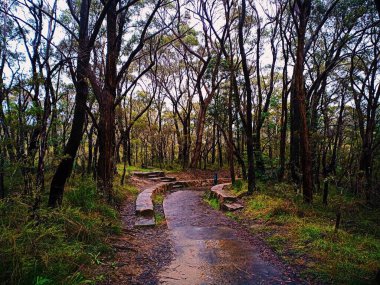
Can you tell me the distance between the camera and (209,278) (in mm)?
4184

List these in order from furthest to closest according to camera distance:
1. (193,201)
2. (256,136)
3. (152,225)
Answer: (256,136), (193,201), (152,225)

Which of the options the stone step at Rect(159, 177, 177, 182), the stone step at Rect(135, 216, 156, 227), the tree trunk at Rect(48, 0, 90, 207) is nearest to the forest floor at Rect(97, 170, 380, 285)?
the stone step at Rect(135, 216, 156, 227)

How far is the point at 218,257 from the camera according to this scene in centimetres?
504

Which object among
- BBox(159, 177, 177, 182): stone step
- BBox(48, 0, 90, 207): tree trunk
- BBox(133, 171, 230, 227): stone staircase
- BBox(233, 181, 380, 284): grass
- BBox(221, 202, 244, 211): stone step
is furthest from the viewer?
BBox(159, 177, 177, 182): stone step

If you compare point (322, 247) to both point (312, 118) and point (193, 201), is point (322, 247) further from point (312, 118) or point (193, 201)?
point (312, 118)

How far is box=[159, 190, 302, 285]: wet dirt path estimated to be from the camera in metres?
4.21

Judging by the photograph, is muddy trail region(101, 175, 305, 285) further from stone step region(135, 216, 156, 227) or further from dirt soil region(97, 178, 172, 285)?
stone step region(135, 216, 156, 227)

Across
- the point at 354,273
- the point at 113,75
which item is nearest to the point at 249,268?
the point at 354,273

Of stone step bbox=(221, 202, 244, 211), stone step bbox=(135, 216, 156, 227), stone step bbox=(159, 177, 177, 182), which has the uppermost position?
stone step bbox=(159, 177, 177, 182)

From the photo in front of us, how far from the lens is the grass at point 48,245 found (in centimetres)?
328

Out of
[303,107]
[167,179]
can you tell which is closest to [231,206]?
[303,107]

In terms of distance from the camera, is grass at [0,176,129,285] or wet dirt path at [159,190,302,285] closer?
grass at [0,176,129,285]

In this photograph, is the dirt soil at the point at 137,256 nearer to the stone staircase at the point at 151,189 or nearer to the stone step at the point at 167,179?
the stone staircase at the point at 151,189

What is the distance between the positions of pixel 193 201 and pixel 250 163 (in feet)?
9.83
